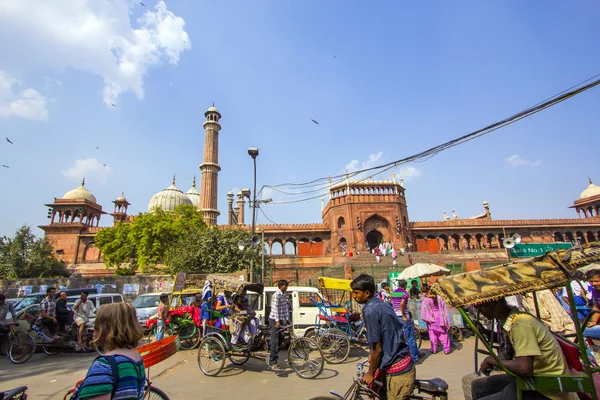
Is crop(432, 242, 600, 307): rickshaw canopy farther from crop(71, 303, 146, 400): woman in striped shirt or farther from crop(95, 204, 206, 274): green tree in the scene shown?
crop(95, 204, 206, 274): green tree

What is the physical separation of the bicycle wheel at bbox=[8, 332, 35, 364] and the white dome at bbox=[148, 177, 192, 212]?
31097 mm

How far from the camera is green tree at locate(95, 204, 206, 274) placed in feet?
78.6

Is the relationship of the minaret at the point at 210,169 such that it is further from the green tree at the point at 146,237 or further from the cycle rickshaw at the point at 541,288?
the cycle rickshaw at the point at 541,288

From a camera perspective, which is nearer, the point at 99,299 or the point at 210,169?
the point at 99,299

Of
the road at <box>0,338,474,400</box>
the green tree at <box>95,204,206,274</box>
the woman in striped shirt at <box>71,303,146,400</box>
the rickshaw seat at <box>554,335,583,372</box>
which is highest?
the green tree at <box>95,204,206,274</box>

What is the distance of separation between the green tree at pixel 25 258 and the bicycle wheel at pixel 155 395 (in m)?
26.6

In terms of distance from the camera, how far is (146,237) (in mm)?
23953

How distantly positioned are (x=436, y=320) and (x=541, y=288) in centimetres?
546

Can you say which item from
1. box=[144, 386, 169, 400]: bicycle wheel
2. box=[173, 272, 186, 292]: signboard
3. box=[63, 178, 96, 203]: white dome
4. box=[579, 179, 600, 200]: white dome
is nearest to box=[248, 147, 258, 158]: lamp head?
box=[173, 272, 186, 292]: signboard

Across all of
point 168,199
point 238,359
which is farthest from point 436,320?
point 168,199

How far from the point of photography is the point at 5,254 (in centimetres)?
2433

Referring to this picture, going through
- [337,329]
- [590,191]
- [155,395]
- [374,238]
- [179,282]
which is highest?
[590,191]

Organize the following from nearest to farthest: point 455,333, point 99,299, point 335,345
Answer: point 335,345, point 455,333, point 99,299

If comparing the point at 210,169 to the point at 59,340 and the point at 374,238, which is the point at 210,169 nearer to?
the point at 374,238
